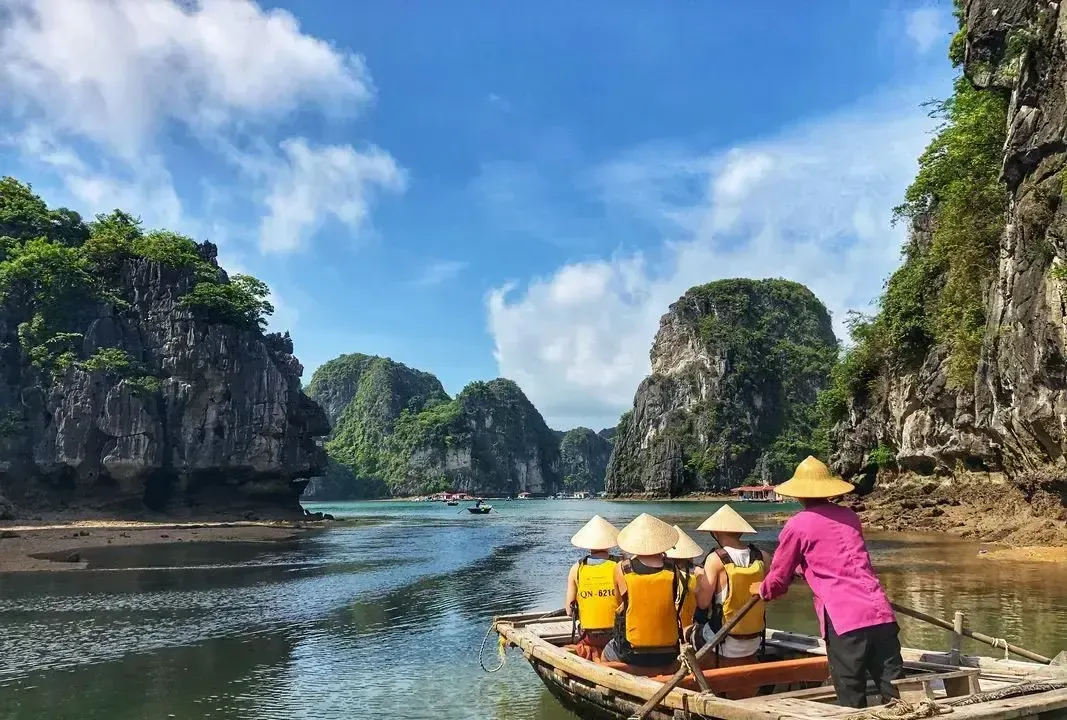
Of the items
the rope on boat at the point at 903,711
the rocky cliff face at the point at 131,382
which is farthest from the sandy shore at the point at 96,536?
the rope on boat at the point at 903,711

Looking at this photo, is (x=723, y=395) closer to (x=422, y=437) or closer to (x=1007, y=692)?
(x=422, y=437)

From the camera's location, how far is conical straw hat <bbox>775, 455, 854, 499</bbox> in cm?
576

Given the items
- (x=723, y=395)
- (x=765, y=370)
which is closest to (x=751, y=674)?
(x=723, y=395)

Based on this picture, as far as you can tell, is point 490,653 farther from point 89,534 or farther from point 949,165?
point 89,534

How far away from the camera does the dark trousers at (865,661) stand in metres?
5.37

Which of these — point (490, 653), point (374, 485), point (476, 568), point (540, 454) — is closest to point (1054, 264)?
point (490, 653)

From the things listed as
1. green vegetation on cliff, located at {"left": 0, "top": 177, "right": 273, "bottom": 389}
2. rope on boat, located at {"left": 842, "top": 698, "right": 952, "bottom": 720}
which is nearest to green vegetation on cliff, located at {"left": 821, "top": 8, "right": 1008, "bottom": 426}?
rope on boat, located at {"left": 842, "top": 698, "right": 952, "bottom": 720}

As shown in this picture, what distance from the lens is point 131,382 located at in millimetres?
50500

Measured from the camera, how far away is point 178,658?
40.0 ft

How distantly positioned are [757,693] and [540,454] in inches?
7007

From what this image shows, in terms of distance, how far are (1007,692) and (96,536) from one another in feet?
133

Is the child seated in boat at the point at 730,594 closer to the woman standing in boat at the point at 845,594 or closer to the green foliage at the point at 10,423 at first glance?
the woman standing in boat at the point at 845,594

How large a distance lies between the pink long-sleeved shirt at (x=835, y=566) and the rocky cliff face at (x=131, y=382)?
51.9 meters

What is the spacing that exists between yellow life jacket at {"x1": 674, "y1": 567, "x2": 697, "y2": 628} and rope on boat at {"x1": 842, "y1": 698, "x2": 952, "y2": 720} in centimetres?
217
